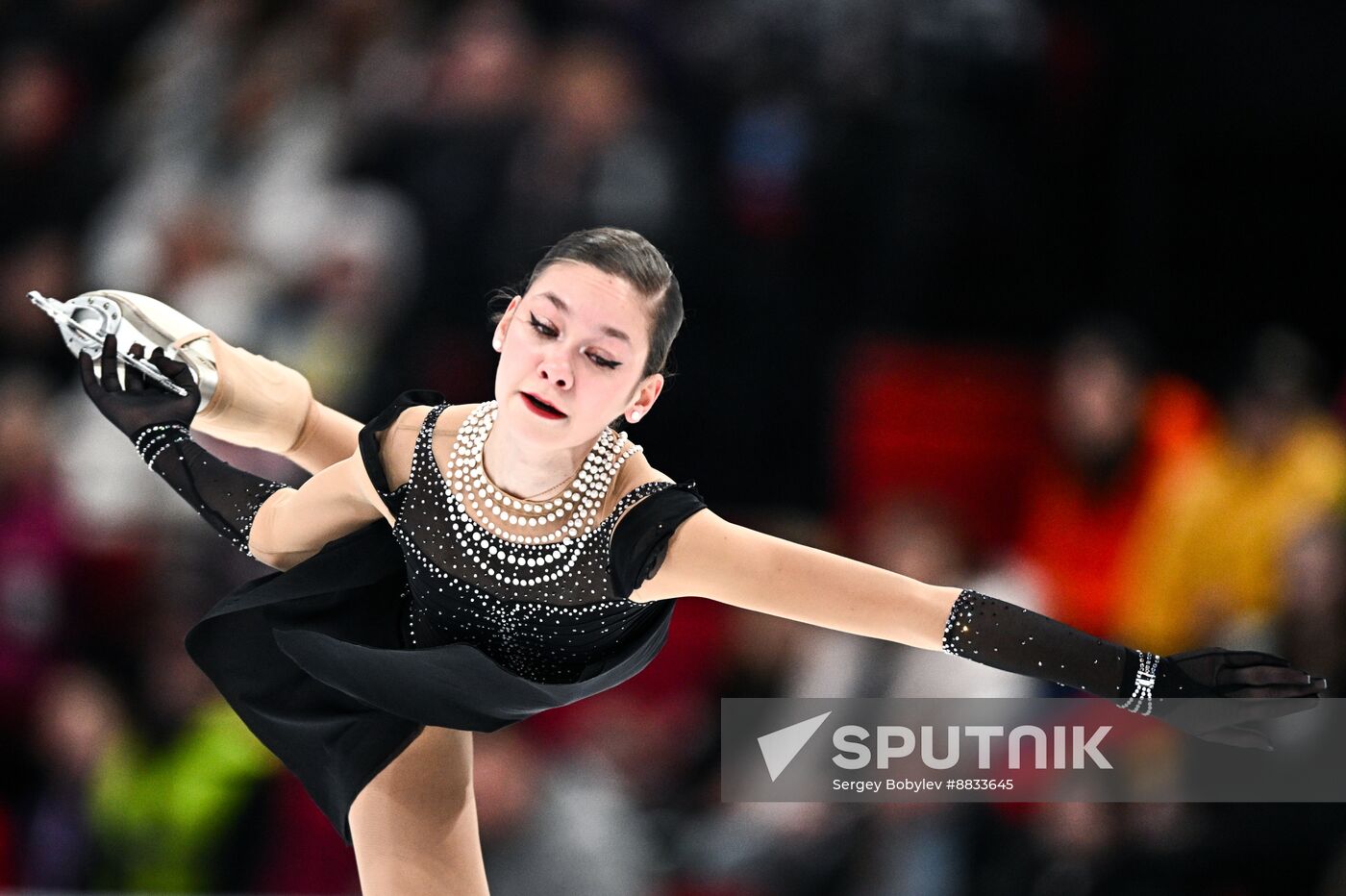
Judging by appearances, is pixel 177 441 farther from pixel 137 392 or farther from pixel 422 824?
pixel 422 824

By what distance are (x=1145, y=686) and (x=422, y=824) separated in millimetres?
1217

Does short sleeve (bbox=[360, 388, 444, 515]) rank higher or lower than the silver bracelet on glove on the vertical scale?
higher

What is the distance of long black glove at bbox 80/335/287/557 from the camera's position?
3074 mm

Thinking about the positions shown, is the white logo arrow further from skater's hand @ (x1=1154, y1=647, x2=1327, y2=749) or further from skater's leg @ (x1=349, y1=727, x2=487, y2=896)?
skater's hand @ (x1=1154, y1=647, x2=1327, y2=749)

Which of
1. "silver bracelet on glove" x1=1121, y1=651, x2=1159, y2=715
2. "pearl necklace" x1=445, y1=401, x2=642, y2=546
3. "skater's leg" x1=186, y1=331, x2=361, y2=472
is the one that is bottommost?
"silver bracelet on glove" x1=1121, y1=651, x2=1159, y2=715

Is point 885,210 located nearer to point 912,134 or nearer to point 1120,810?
point 912,134

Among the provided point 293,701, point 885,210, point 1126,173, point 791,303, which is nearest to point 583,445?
point 293,701

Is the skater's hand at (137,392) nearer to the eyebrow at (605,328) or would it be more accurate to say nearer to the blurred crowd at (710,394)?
the eyebrow at (605,328)

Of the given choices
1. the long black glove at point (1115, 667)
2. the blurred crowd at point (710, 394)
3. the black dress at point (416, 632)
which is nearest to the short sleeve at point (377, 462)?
the black dress at point (416, 632)

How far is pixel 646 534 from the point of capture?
106 inches

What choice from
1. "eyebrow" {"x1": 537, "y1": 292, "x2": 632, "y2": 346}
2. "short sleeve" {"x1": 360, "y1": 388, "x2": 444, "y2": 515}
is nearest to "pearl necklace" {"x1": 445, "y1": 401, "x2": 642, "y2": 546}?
"short sleeve" {"x1": 360, "y1": 388, "x2": 444, "y2": 515}

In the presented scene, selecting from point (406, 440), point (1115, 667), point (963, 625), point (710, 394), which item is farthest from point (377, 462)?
point (710, 394)

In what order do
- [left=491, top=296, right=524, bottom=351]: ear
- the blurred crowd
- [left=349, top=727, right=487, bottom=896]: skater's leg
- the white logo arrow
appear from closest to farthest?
[left=491, top=296, right=524, bottom=351]: ear, [left=349, top=727, right=487, bottom=896]: skater's leg, the white logo arrow, the blurred crowd

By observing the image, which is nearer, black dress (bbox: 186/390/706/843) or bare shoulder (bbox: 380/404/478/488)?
black dress (bbox: 186/390/706/843)
